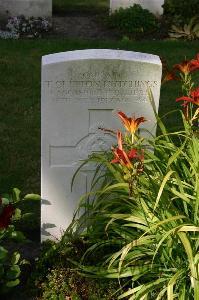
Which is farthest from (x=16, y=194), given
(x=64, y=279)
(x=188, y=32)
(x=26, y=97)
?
(x=188, y=32)

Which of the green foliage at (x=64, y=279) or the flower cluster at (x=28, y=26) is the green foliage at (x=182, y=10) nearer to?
the flower cluster at (x=28, y=26)

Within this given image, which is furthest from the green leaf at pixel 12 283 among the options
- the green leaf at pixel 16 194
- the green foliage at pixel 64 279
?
the green leaf at pixel 16 194

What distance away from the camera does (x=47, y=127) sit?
3.52 meters

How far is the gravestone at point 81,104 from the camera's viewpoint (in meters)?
3.41

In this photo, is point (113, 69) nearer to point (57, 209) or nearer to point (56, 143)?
point (56, 143)

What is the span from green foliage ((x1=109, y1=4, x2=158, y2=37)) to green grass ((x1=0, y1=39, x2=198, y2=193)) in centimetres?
43

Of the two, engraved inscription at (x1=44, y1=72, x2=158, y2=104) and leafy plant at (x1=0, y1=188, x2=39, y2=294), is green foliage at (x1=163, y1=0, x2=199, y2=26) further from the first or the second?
leafy plant at (x1=0, y1=188, x2=39, y2=294)

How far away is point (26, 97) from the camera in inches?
247

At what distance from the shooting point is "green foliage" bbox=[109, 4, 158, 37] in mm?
8383

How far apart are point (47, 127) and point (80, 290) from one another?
38.8 inches

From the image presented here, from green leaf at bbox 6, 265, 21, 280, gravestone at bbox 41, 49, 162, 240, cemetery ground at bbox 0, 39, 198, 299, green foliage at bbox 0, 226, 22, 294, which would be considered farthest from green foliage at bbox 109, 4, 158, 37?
green leaf at bbox 6, 265, 21, 280

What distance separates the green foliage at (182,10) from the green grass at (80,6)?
1405mm

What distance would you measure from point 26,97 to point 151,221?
343 cm

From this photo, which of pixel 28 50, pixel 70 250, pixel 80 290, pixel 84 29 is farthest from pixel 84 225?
pixel 84 29
